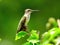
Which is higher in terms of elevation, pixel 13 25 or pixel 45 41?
pixel 13 25

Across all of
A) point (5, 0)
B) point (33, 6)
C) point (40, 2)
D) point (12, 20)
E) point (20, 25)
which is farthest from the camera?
point (33, 6)

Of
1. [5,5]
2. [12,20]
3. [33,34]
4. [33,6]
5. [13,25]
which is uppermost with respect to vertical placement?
[33,6]

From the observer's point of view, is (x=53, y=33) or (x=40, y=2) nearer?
(x=53, y=33)

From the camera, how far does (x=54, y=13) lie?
400cm

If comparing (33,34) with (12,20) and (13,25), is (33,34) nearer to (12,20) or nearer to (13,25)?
(13,25)

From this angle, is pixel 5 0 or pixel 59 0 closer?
pixel 5 0

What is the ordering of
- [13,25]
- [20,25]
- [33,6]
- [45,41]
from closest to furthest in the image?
[20,25] → [45,41] → [13,25] → [33,6]

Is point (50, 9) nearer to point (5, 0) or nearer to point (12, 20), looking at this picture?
point (5, 0)

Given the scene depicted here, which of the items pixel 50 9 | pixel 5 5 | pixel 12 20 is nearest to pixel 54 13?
pixel 50 9

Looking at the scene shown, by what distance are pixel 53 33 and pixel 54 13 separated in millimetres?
3013

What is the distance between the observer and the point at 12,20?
3.01 metres

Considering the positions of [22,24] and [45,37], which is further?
[45,37]

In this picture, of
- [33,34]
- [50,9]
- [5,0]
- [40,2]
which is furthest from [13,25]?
[33,34]

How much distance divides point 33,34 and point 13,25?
1753mm
